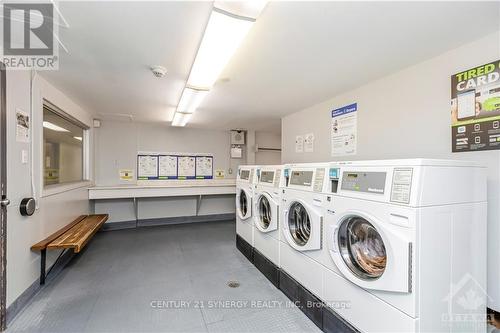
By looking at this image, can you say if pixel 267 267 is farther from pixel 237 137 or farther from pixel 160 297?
pixel 237 137

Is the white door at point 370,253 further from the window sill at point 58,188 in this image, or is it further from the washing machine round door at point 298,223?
the window sill at point 58,188

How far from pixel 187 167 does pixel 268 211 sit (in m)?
2.98

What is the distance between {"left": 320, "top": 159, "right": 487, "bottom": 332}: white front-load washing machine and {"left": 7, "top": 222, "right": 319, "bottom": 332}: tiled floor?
2.15 ft

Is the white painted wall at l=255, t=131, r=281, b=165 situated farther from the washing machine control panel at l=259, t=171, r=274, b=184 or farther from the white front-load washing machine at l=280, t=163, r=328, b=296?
the white front-load washing machine at l=280, t=163, r=328, b=296

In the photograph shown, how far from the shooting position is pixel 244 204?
3463mm

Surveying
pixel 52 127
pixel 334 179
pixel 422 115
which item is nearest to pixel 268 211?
pixel 334 179

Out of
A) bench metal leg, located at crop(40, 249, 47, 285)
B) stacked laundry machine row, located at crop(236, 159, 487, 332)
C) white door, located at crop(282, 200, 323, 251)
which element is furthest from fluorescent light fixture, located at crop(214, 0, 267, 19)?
bench metal leg, located at crop(40, 249, 47, 285)

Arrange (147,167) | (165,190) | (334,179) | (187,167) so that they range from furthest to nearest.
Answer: (187,167), (147,167), (165,190), (334,179)

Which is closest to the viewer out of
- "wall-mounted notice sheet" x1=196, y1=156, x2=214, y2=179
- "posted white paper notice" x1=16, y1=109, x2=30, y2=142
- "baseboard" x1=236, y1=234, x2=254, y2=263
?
"posted white paper notice" x1=16, y1=109, x2=30, y2=142

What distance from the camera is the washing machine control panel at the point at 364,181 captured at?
1.40 metres

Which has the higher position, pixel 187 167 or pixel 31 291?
pixel 187 167

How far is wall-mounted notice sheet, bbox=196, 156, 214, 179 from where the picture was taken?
5363 millimetres

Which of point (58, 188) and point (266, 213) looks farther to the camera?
point (266, 213)

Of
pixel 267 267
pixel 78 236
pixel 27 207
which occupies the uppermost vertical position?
pixel 27 207
